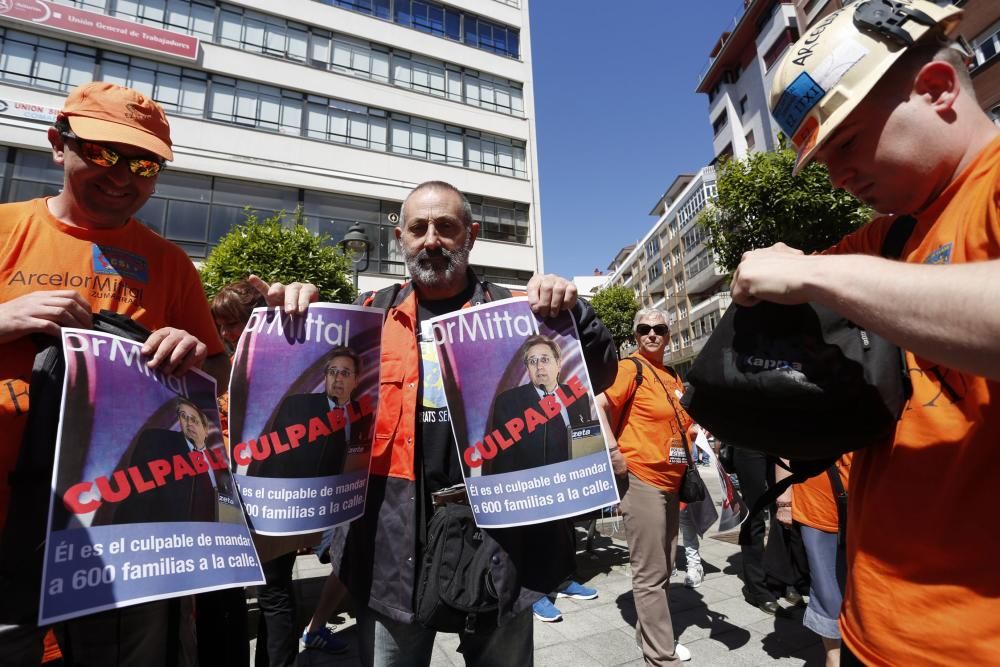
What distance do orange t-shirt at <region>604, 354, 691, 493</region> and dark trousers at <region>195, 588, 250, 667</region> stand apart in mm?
2697

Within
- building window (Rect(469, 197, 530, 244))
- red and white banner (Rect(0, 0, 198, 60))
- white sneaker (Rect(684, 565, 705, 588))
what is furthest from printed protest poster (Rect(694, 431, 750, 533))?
red and white banner (Rect(0, 0, 198, 60))

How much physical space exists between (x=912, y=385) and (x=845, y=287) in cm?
41

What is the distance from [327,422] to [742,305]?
4.04ft

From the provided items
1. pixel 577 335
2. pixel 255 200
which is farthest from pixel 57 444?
pixel 255 200

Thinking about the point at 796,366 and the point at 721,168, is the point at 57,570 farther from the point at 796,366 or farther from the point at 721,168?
the point at 721,168

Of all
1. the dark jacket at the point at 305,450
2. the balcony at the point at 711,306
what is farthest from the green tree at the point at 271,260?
the balcony at the point at 711,306

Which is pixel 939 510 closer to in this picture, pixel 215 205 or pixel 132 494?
pixel 132 494

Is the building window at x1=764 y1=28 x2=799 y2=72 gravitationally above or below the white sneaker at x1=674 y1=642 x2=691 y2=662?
above

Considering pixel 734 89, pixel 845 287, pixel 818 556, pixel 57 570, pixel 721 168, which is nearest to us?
pixel 845 287

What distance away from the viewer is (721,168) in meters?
16.4

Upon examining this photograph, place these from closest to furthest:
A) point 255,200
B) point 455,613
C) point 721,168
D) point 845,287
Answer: point 845,287 < point 455,613 < point 721,168 < point 255,200

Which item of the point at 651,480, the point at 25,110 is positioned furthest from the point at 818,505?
the point at 25,110

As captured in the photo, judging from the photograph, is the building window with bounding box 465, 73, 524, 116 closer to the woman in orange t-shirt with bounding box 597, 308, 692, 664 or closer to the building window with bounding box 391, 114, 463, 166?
the building window with bounding box 391, 114, 463, 166

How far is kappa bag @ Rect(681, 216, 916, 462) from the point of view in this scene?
1059 millimetres
